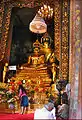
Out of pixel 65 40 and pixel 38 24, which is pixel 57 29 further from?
pixel 38 24

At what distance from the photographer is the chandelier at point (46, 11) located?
8.93m

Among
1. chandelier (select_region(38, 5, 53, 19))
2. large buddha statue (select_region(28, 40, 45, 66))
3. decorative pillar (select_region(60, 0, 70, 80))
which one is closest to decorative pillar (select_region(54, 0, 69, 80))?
decorative pillar (select_region(60, 0, 70, 80))

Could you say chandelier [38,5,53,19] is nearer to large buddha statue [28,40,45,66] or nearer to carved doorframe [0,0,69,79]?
carved doorframe [0,0,69,79]

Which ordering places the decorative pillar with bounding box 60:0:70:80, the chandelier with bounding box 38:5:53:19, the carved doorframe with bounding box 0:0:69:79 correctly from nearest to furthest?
the decorative pillar with bounding box 60:0:70:80 < the carved doorframe with bounding box 0:0:69:79 < the chandelier with bounding box 38:5:53:19

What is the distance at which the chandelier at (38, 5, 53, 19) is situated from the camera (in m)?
8.93

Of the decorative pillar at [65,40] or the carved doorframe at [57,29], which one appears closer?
the decorative pillar at [65,40]

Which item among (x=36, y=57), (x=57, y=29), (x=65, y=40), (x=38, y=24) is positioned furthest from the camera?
(x=36, y=57)

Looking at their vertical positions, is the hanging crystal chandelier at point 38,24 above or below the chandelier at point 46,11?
below

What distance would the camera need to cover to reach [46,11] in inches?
355

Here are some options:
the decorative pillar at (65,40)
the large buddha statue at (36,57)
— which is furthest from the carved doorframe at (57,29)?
the large buddha statue at (36,57)

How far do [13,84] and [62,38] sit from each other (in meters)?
2.04

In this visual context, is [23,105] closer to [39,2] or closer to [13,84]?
[13,84]

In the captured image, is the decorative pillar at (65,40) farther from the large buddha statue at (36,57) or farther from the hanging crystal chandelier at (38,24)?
the large buddha statue at (36,57)

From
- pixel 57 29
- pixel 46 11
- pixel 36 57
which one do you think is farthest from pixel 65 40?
pixel 36 57
